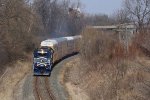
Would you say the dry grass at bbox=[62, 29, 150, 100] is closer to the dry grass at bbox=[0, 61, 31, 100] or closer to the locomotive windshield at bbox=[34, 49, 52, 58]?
the locomotive windshield at bbox=[34, 49, 52, 58]

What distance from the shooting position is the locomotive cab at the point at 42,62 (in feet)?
139

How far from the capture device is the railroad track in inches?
1261

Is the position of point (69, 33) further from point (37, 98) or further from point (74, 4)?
point (37, 98)

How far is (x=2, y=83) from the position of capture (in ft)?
126

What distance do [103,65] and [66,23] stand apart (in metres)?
81.1

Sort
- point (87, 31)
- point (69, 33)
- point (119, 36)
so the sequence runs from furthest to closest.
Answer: point (69, 33) → point (119, 36) → point (87, 31)

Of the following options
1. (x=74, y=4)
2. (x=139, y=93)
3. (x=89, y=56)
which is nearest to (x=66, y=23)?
(x=74, y=4)

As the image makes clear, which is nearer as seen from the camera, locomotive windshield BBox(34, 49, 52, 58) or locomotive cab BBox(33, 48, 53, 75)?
locomotive cab BBox(33, 48, 53, 75)

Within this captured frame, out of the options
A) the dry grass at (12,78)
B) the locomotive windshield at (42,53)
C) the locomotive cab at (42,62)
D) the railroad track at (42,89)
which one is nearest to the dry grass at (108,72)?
the locomotive cab at (42,62)

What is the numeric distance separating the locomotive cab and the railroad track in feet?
4.64

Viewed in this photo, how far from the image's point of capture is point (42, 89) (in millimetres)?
35562

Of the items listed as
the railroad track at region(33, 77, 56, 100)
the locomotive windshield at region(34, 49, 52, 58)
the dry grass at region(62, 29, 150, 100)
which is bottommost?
the railroad track at region(33, 77, 56, 100)

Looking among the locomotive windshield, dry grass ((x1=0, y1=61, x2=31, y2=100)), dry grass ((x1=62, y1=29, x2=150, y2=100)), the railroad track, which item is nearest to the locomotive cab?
the locomotive windshield

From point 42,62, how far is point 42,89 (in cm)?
713
